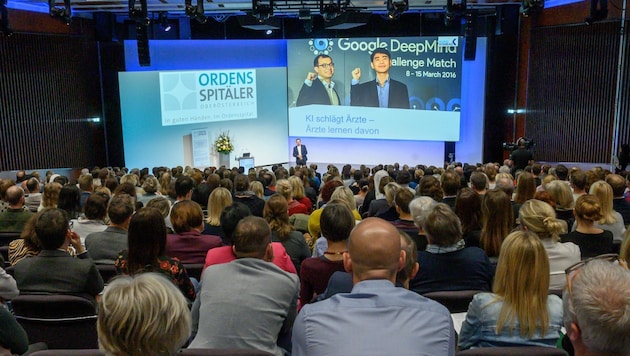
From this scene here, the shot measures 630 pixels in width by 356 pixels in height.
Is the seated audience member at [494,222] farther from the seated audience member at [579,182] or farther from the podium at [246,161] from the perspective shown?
the podium at [246,161]

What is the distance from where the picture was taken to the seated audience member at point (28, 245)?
3.72 metres

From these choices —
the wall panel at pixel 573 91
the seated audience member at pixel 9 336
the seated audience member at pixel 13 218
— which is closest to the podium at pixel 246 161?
the wall panel at pixel 573 91

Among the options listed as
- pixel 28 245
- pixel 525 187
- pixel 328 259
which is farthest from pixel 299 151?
pixel 328 259

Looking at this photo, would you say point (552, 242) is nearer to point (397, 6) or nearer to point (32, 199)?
point (32, 199)

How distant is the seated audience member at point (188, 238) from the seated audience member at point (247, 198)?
57.5 inches

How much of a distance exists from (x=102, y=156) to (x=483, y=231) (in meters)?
12.2

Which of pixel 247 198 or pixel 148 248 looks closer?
pixel 148 248

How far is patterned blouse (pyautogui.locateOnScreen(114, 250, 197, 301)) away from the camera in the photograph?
3.24 meters

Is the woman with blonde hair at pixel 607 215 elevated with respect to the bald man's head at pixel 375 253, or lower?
lower

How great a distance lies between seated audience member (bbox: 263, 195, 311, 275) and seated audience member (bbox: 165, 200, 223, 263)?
40cm

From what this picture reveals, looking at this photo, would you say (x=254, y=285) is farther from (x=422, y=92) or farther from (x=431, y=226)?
(x=422, y=92)

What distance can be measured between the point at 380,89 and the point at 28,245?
12.6 m

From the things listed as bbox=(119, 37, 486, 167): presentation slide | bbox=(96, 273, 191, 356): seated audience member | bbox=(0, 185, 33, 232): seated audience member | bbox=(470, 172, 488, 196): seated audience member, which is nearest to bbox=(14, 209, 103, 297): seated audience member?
bbox=(96, 273, 191, 356): seated audience member

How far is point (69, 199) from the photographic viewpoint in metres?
5.57
